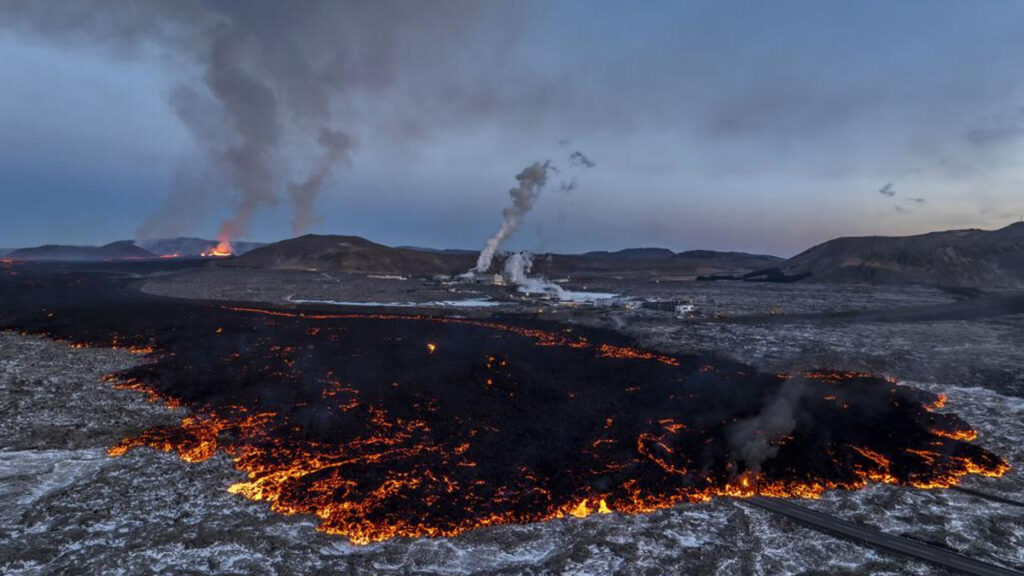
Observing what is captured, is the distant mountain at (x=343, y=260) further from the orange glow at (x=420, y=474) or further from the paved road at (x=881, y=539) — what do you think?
the paved road at (x=881, y=539)

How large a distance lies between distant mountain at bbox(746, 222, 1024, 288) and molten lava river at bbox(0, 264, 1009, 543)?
314 ft

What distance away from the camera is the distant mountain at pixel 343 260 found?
11650cm

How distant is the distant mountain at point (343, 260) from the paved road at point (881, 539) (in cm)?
A: 10333

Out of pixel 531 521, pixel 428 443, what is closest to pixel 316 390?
pixel 428 443

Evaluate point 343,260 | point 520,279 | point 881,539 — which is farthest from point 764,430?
point 343,260

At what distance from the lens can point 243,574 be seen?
9.23 metres

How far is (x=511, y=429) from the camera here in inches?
671

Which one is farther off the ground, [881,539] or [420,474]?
[420,474]

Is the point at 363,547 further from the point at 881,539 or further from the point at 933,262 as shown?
the point at 933,262

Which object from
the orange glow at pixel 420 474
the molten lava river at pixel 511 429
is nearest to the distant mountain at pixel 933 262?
the molten lava river at pixel 511 429

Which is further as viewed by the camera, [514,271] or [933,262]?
[933,262]

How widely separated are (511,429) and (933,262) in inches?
4794

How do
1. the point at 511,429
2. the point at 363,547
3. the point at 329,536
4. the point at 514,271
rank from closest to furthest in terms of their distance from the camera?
the point at 363,547
the point at 329,536
the point at 511,429
the point at 514,271

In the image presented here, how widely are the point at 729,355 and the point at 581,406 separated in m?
14.4
